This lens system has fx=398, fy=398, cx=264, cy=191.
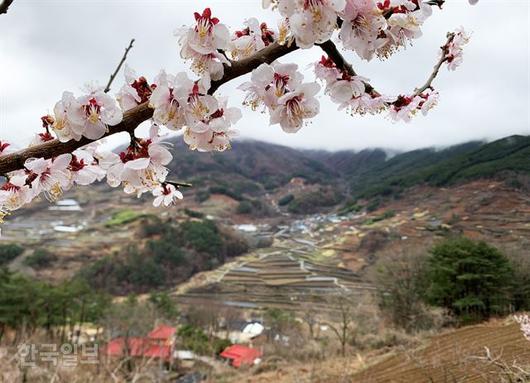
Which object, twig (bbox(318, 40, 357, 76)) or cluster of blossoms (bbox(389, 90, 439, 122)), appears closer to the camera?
twig (bbox(318, 40, 357, 76))

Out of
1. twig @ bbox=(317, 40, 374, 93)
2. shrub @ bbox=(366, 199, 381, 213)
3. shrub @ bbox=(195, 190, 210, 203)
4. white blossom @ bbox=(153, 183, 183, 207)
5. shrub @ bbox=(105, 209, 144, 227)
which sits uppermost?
shrub @ bbox=(195, 190, 210, 203)

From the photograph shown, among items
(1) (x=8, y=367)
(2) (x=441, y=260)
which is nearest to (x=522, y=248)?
(2) (x=441, y=260)

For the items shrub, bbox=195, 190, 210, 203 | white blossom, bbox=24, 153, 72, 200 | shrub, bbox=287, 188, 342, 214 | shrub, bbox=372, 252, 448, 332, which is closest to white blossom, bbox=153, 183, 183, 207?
white blossom, bbox=24, 153, 72, 200

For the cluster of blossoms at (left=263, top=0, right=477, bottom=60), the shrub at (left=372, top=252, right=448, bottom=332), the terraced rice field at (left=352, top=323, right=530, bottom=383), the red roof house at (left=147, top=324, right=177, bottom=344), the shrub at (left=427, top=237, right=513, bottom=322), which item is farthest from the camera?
the red roof house at (left=147, top=324, right=177, bottom=344)

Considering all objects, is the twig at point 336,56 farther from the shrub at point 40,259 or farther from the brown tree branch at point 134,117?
the shrub at point 40,259

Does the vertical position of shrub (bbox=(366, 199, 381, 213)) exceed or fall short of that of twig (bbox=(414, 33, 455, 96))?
it exceeds it

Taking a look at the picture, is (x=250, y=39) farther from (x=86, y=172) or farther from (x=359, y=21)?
(x=86, y=172)

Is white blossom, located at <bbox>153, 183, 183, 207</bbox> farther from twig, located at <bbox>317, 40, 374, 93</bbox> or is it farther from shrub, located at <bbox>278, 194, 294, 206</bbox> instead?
shrub, located at <bbox>278, 194, 294, 206</bbox>
